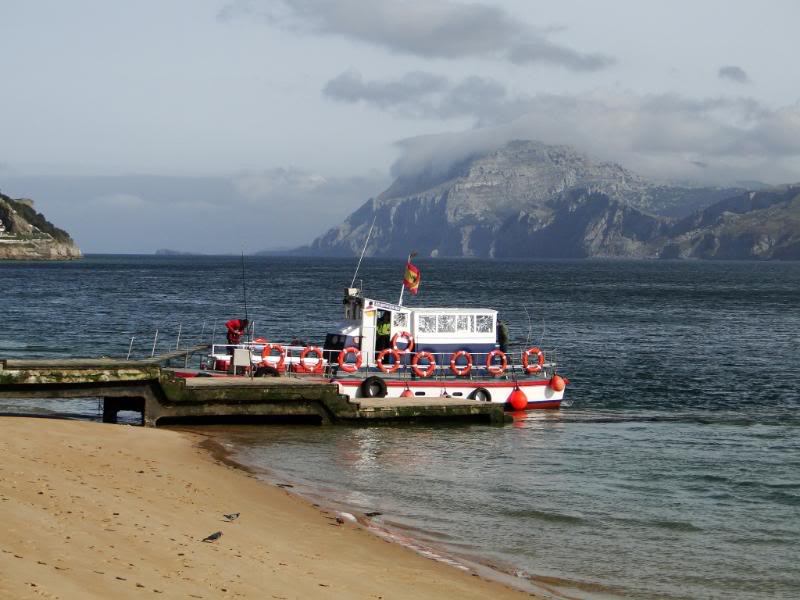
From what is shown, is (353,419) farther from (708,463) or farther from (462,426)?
(708,463)

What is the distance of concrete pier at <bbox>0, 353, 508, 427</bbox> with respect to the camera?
31.3 metres

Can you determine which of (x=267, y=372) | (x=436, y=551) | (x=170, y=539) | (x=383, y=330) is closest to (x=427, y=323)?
(x=383, y=330)

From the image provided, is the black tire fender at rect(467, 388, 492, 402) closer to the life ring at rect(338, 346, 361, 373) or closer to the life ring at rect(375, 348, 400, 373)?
the life ring at rect(375, 348, 400, 373)

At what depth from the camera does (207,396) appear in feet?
110

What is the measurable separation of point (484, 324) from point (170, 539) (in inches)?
1057

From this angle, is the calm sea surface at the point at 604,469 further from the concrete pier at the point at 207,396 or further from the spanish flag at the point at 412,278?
the spanish flag at the point at 412,278

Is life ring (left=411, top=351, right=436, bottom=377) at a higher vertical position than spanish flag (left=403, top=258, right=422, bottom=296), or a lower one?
lower

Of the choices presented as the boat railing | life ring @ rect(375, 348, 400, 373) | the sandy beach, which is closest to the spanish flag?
the boat railing

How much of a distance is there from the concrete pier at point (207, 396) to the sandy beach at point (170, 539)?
18.1 ft

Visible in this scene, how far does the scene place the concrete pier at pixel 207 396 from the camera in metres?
31.3

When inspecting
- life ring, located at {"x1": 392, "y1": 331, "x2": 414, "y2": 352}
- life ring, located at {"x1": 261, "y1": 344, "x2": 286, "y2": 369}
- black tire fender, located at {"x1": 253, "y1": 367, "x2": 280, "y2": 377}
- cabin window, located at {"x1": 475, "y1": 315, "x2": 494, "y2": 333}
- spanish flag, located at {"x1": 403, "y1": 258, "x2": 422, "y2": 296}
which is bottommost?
black tire fender, located at {"x1": 253, "y1": 367, "x2": 280, "y2": 377}

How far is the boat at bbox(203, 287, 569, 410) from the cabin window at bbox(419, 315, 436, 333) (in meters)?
0.03

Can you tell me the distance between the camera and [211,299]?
11100 centimetres

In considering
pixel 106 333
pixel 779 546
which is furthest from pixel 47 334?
pixel 779 546
